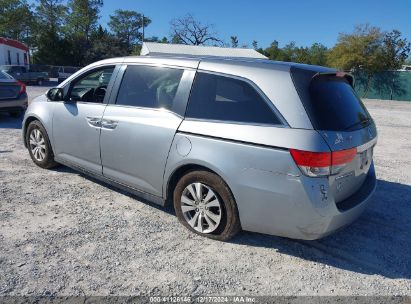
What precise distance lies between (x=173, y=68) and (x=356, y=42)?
36434 mm

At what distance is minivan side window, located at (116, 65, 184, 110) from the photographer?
4074mm

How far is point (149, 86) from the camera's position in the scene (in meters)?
4.28

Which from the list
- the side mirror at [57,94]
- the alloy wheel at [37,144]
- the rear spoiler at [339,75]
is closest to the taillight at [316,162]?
the rear spoiler at [339,75]

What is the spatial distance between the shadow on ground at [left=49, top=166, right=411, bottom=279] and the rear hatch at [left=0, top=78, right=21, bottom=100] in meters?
6.91

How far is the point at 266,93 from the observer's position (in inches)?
133

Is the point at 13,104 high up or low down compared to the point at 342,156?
down

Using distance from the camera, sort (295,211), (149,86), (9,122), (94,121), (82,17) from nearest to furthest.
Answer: (295,211)
(149,86)
(94,121)
(9,122)
(82,17)

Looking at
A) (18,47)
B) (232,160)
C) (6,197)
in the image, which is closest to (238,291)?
(232,160)

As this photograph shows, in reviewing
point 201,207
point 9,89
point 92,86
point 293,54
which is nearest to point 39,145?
point 92,86

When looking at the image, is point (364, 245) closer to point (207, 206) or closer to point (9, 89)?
point (207, 206)

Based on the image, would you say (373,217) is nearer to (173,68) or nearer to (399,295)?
(399,295)

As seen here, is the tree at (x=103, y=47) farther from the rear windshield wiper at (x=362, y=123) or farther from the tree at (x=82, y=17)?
the rear windshield wiper at (x=362, y=123)

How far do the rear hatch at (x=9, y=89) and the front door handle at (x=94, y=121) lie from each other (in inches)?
241

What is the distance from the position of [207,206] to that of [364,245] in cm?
169
